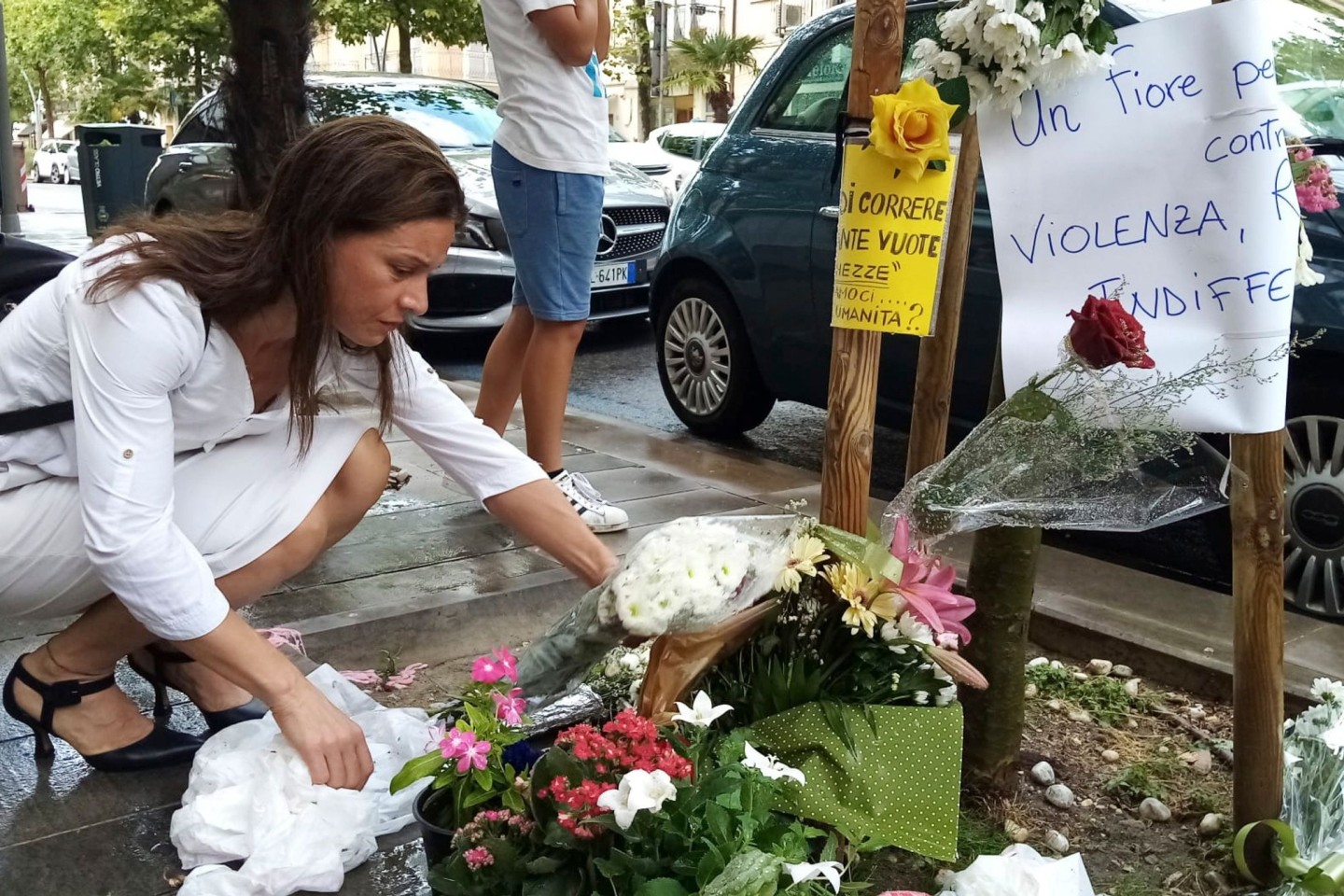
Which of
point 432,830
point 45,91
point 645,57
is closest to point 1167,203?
point 432,830

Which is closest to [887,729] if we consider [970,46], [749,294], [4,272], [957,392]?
[970,46]

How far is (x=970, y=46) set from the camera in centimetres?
199

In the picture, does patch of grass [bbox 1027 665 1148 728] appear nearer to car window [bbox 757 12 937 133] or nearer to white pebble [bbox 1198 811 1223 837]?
Answer: white pebble [bbox 1198 811 1223 837]

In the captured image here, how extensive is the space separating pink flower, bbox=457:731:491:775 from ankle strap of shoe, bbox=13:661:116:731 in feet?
3.16

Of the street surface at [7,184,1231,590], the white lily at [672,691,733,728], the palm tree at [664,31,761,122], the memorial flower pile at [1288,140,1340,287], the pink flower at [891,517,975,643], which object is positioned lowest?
the street surface at [7,184,1231,590]

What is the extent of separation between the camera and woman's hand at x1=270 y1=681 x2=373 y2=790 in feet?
6.48

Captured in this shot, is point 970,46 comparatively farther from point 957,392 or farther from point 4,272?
point 957,392

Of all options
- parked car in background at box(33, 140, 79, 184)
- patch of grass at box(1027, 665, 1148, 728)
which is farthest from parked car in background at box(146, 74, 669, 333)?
parked car in background at box(33, 140, 79, 184)

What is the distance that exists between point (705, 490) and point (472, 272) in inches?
131

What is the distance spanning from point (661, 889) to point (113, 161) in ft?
46.0

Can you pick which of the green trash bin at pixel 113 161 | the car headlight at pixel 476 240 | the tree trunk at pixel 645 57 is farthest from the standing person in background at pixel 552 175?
the tree trunk at pixel 645 57

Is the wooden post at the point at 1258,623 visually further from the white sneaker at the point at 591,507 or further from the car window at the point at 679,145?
the car window at the point at 679,145

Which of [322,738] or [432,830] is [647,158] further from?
[432,830]

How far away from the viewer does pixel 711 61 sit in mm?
34500
